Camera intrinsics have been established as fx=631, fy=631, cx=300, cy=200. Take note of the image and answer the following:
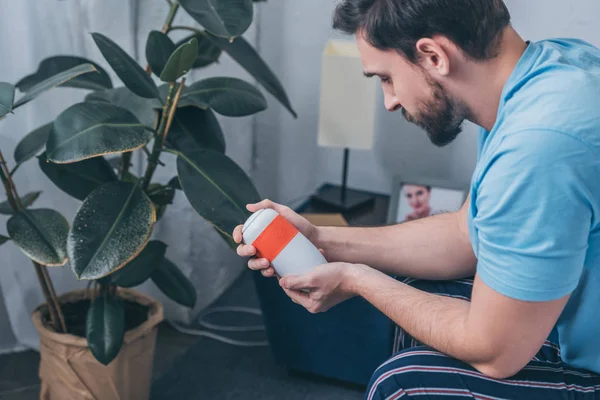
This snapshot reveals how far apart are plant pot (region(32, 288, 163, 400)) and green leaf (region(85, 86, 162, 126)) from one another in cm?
42

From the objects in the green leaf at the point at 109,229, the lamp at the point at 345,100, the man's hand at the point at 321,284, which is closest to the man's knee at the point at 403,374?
the man's hand at the point at 321,284

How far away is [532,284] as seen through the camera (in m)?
0.74

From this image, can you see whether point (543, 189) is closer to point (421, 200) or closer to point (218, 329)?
point (421, 200)

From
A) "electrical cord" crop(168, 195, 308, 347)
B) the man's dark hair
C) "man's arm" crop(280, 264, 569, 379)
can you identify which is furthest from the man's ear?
"electrical cord" crop(168, 195, 308, 347)

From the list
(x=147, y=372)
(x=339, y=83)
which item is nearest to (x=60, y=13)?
(x=339, y=83)

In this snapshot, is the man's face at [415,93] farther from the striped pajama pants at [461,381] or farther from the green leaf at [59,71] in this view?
the green leaf at [59,71]

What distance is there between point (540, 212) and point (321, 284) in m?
0.35

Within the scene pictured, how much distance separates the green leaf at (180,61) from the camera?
1.02m

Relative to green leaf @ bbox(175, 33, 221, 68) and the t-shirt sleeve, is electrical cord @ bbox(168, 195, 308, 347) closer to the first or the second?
green leaf @ bbox(175, 33, 221, 68)

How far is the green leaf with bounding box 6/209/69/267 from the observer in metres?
1.10

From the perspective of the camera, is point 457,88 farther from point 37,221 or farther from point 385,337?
point 37,221

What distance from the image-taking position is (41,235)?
44.6 inches

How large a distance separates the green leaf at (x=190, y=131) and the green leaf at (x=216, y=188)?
0.24ft

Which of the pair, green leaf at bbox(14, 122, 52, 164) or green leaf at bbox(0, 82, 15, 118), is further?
green leaf at bbox(14, 122, 52, 164)
